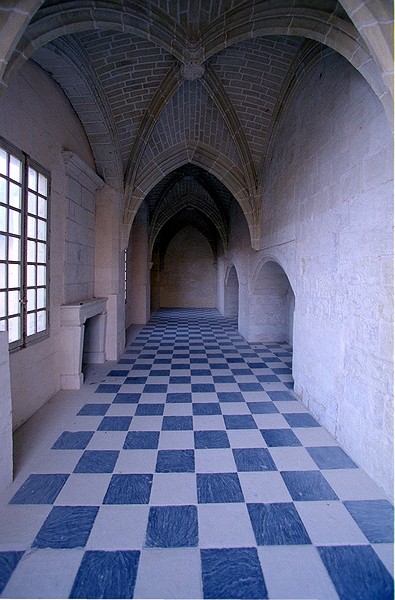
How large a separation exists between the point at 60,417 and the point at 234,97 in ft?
15.6

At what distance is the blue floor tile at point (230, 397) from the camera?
3.81 meters

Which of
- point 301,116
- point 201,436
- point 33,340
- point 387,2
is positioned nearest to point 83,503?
point 201,436

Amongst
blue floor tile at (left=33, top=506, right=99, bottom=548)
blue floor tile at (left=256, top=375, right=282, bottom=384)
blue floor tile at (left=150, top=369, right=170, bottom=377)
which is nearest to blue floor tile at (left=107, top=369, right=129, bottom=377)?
blue floor tile at (left=150, top=369, right=170, bottom=377)

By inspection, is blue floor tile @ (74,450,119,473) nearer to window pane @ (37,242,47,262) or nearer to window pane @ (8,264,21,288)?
window pane @ (8,264,21,288)

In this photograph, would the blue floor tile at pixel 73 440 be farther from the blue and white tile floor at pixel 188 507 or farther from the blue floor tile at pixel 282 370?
the blue floor tile at pixel 282 370

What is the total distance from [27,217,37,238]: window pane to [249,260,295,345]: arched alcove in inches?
179

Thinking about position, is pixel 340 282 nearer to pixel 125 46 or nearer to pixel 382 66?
pixel 382 66

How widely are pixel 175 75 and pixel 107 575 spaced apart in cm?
507

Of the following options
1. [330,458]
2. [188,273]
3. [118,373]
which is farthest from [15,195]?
[188,273]

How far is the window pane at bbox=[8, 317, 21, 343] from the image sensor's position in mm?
2969

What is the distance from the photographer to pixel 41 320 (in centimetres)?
361

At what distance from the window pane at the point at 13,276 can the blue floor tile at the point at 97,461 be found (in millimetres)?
1538

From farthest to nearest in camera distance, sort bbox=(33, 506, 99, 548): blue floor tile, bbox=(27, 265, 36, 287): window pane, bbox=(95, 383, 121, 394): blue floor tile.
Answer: bbox=(95, 383, 121, 394): blue floor tile
bbox=(27, 265, 36, 287): window pane
bbox=(33, 506, 99, 548): blue floor tile

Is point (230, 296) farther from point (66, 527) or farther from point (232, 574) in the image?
point (232, 574)
